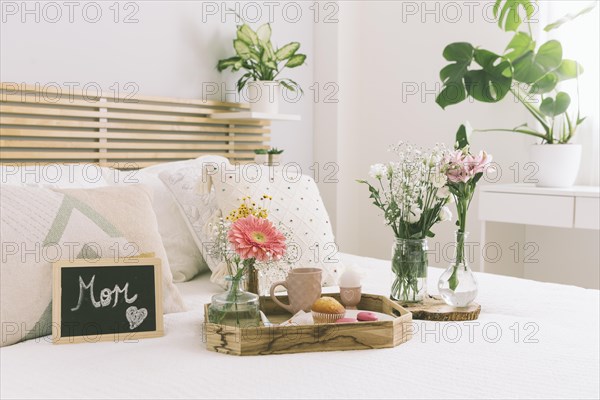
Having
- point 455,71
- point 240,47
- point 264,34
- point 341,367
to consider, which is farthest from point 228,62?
point 341,367

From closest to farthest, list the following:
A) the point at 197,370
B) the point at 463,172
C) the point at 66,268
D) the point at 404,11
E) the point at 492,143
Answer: the point at 197,370, the point at 66,268, the point at 463,172, the point at 492,143, the point at 404,11

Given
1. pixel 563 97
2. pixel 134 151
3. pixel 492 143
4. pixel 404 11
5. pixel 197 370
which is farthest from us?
pixel 404 11

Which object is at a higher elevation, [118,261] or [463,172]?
[463,172]

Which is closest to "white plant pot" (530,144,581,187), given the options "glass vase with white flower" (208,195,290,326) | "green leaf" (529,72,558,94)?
"green leaf" (529,72,558,94)

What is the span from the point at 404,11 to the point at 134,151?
6.04 feet

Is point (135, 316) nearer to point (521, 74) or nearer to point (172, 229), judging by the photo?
point (172, 229)

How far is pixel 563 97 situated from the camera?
2.83 metres

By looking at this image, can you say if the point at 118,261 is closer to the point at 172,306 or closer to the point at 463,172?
the point at 172,306

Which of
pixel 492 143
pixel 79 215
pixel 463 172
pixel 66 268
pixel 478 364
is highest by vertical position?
pixel 492 143

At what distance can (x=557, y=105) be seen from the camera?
112 inches

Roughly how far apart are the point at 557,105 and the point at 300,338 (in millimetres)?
2054

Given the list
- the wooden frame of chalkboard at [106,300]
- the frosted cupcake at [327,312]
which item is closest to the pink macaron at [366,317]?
the frosted cupcake at [327,312]

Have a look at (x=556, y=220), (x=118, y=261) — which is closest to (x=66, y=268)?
(x=118, y=261)

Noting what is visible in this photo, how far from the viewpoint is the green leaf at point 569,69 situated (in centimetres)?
286
